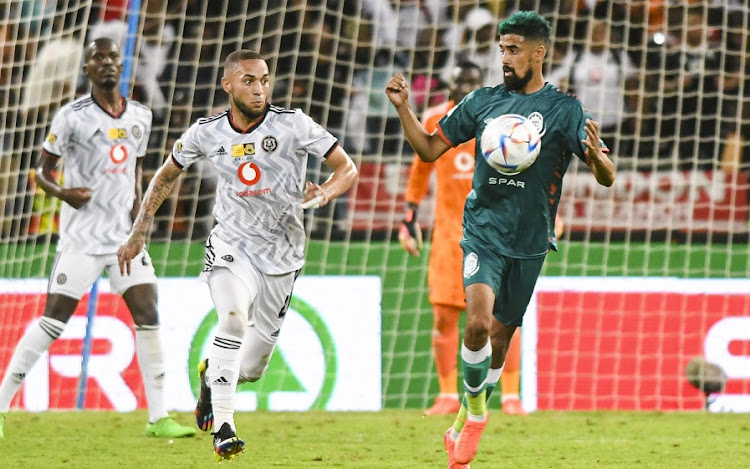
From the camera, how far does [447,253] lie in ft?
28.6

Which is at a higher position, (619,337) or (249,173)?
(249,173)

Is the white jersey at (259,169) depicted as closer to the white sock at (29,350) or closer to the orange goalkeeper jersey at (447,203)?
the white sock at (29,350)

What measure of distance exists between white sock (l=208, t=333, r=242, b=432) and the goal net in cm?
345

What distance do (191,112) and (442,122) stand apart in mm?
5738

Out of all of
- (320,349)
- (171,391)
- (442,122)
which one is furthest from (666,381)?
(442,122)

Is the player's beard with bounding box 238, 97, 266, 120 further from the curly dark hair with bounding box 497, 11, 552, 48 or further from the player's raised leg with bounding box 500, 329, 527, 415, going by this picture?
the player's raised leg with bounding box 500, 329, 527, 415

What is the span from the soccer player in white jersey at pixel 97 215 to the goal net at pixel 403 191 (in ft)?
6.09

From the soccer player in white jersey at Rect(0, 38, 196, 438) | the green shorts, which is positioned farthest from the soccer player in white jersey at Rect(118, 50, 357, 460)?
the soccer player in white jersey at Rect(0, 38, 196, 438)

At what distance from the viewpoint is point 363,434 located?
7590 millimetres

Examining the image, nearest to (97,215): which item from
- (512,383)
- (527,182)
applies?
(527,182)

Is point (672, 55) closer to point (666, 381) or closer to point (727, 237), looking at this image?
point (727, 237)

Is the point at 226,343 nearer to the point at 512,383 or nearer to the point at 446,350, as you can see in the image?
the point at 446,350

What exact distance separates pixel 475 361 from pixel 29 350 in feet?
10.1

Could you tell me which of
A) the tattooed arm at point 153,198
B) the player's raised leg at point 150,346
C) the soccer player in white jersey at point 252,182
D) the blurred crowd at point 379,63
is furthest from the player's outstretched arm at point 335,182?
the blurred crowd at point 379,63
